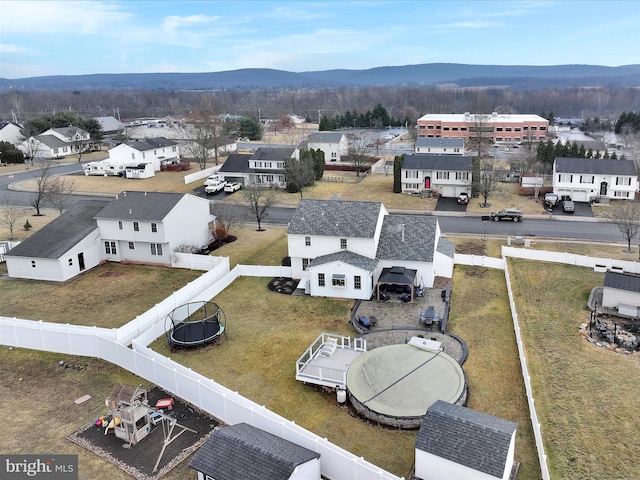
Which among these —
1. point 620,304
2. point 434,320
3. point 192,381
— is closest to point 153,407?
point 192,381

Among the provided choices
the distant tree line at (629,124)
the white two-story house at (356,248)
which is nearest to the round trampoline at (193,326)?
the white two-story house at (356,248)

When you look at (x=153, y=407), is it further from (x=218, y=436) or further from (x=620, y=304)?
(x=620, y=304)

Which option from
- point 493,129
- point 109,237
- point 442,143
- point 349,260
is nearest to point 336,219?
point 349,260

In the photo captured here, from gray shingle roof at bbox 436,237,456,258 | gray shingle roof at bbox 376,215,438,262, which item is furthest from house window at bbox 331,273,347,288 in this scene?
gray shingle roof at bbox 436,237,456,258

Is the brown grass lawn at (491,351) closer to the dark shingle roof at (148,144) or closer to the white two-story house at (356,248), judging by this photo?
the white two-story house at (356,248)

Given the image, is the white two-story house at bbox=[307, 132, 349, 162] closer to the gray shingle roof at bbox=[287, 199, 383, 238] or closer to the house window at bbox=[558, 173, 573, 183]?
the house window at bbox=[558, 173, 573, 183]

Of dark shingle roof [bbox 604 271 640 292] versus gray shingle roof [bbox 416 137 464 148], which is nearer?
dark shingle roof [bbox 604 271 640 292]

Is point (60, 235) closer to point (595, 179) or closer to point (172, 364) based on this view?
point (172, 364)
